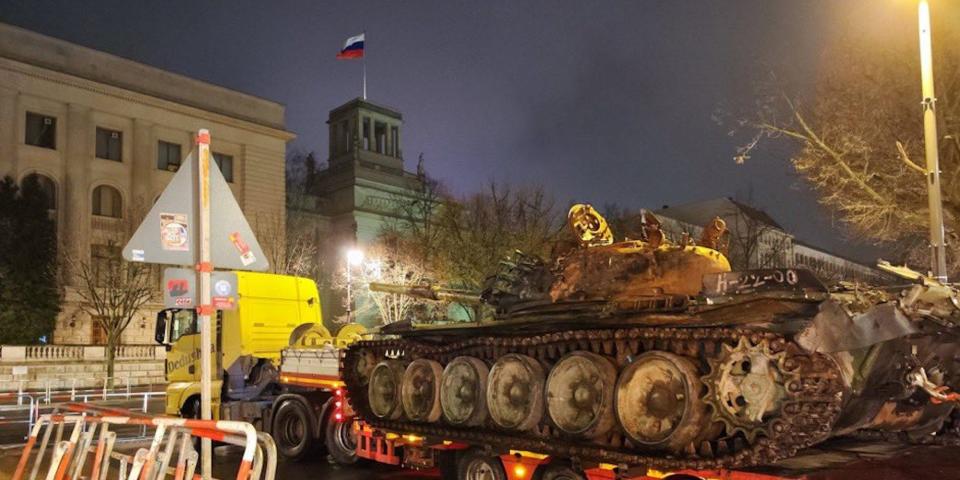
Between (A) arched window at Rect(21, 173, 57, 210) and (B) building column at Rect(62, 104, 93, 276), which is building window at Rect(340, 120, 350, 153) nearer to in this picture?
(B) building column at Rect(62, 104, 93, 276)

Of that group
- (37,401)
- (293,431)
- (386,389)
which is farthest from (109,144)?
(386,389)

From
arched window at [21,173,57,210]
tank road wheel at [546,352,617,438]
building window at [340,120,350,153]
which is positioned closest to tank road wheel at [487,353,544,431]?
tank road wheel at [546,352,617,438]

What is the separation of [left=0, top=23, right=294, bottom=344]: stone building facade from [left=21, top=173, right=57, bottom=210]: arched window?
0.05 metres

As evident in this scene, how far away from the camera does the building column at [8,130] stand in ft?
123

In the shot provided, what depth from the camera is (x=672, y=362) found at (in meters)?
7.54

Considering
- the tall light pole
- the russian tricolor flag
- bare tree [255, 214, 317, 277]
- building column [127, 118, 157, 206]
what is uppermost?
the russian tricolor flag

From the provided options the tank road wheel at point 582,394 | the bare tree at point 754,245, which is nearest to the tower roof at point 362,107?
the bare tree at point 754,245

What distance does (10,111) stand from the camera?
37656mm

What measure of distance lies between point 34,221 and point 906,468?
38.9 m

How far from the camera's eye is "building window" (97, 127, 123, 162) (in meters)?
41.7

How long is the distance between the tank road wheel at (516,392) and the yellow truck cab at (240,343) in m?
5.89

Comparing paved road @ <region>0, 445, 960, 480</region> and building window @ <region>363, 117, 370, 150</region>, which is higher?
building window @ <region>363, 117, 370, 150</region>

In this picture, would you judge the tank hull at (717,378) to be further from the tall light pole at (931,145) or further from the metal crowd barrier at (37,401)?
the metal crowd barrier at (37,401)

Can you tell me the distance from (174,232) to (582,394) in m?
4.45
